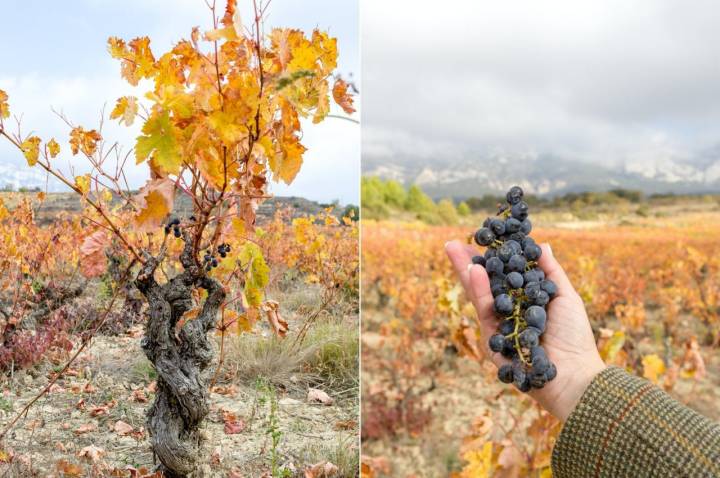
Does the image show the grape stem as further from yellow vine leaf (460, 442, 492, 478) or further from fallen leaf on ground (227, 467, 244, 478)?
fallen leaf on ground (227, 467, 244, 478)

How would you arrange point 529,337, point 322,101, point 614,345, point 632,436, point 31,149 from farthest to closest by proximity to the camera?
1. point 614,345
2. point 31,149
3. point 322,101
4. point 529,337
5. point 632,436

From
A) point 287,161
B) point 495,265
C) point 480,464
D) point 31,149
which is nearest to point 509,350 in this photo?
point 495,265

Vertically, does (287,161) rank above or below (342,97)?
below

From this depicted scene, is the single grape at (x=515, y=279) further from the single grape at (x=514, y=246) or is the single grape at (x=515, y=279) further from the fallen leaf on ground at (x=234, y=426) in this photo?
the fallen leaf on ground at (x=234, y=426)

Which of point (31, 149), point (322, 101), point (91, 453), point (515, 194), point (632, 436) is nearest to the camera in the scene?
point (632, 436)

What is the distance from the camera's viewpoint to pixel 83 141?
148cm

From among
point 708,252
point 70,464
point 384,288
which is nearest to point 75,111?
point 70,464

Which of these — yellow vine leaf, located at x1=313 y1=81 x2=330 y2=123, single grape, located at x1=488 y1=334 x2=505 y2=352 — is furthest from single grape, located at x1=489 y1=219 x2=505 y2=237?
yellow vine leaf, located at x1=313 y1=81 x2=330 y2=123

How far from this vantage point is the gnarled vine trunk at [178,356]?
146 cm

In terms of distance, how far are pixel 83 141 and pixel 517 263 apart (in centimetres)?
104

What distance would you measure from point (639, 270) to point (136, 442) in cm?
504

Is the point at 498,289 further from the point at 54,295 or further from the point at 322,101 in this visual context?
the point at 54,295

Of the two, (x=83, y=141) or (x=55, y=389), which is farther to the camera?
(x=55, y=389)

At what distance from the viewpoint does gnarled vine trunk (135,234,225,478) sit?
4.78 ft
